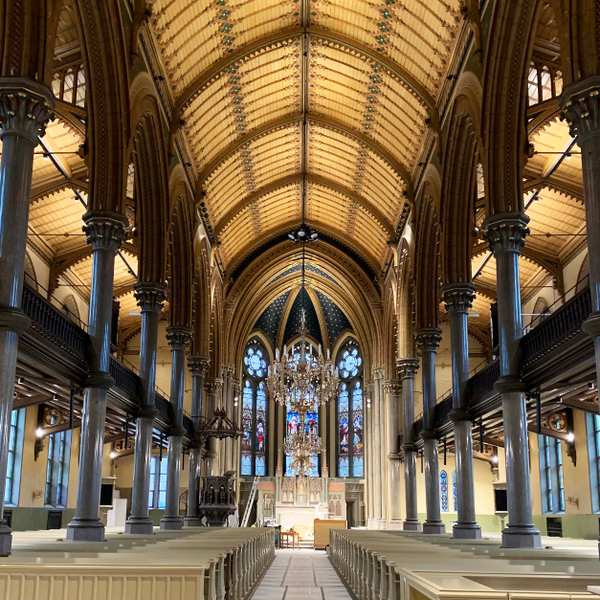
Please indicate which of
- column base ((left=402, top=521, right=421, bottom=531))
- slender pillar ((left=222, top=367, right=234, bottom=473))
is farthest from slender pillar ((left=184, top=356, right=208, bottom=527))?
column base ((left=402, top=521, right=421, bottom=531))

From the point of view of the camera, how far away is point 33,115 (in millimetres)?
Answer: 12562

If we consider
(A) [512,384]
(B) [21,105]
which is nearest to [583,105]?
(A) [512,384]

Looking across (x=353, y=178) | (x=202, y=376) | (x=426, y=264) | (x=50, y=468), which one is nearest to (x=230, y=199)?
(x=353, y=178)

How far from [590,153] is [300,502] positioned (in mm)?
31006

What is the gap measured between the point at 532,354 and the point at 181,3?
1228 cm

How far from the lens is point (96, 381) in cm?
1631

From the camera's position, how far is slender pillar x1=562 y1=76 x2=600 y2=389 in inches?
467

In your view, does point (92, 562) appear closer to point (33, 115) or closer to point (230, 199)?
point (33, 115)

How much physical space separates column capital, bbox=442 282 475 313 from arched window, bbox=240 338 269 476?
25.1m

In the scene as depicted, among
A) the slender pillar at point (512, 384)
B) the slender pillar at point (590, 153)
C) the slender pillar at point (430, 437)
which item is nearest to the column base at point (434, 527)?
the slender pillar at point (430, 437)

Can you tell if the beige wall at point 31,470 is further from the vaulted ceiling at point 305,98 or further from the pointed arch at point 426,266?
the pointed arch at point 426,266

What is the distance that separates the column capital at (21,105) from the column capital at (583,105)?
8197 millimetres

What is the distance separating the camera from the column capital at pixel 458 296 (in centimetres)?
2183

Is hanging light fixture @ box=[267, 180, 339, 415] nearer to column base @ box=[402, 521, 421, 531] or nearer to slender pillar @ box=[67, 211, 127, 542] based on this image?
column base @ box=[402, 521, 421, 531]
